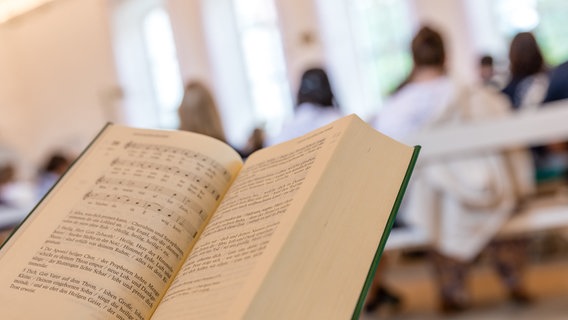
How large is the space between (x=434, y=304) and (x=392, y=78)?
18.2ft

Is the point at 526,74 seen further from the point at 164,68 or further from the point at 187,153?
the point at 164,68

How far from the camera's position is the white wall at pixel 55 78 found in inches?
441

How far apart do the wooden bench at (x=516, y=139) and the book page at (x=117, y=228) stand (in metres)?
2.21

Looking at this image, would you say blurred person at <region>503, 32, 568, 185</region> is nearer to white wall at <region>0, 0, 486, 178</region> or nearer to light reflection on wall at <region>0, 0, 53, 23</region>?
white wall at <region>0, 0, 486, 178</region>

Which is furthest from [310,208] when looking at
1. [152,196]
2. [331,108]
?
[331,108]

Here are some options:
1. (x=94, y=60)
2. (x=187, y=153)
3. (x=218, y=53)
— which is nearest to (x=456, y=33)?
(x=218, y=53)

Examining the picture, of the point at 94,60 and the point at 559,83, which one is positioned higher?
the point at 94,60

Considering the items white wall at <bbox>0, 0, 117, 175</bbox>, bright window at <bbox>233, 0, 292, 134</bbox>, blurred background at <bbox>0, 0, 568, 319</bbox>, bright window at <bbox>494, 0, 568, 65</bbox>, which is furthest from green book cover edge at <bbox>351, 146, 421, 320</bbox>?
white wall at <bbox>0, 0, 117, 175</bbox>

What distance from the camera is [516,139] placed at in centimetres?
313

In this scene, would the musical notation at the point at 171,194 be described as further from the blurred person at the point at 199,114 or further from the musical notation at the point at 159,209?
the blurred person at the point at 199,114

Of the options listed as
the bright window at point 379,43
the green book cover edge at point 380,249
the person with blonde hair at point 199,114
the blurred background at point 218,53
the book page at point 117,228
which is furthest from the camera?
the bright window at point 379,43

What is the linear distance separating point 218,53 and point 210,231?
9.37m

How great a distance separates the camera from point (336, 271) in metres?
0.80

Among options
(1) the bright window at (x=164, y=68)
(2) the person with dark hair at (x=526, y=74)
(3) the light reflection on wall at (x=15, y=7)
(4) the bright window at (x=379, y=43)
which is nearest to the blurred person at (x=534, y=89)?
(2) the person with dark hair at (x=526, y=74)
